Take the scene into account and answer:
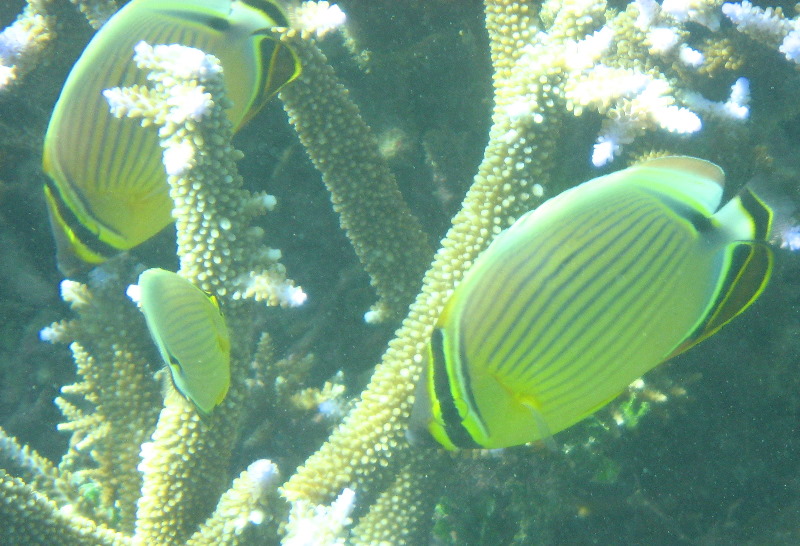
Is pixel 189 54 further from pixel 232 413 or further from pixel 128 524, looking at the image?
pixel 128 524

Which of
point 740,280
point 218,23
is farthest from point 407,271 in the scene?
point 740,280

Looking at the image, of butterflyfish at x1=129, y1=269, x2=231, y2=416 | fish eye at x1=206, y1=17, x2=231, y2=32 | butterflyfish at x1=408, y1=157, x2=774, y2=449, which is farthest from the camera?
fish eye at x1=206, y1=17, x2=231, y2=32

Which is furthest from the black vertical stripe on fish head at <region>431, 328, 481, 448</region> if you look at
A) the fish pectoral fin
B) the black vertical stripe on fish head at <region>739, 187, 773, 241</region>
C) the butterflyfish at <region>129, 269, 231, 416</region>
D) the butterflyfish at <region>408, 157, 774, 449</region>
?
the butterflyfish at <region>129, 269, 231, 416</region>

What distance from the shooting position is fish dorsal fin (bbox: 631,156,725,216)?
4.26 feet

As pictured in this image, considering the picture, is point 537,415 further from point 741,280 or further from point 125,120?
point 125,120

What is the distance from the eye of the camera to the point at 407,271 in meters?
2.67

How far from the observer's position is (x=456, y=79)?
286cm

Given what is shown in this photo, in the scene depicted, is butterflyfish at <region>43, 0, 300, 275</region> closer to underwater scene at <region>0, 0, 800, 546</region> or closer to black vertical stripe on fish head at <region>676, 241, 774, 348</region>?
underwater scene at <region>0, 0, 800, 546</region>

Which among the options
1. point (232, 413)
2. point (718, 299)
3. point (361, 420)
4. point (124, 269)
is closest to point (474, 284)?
point (718, 299)

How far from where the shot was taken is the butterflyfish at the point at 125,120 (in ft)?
5.58

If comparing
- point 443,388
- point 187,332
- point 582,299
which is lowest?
point 187,332

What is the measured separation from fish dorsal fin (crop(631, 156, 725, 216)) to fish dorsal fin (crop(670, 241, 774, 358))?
0.41ft

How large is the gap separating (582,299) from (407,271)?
1.48m

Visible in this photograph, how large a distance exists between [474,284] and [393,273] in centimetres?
146
